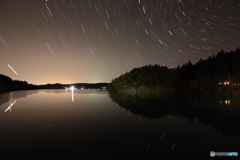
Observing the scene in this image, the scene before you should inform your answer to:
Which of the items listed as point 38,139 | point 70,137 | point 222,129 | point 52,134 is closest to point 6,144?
point 38,139

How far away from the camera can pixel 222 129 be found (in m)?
8.25

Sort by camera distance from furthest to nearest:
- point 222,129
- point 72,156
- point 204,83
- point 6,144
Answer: point 204,83 → point 222,129 → point 6,144 → point 72,156

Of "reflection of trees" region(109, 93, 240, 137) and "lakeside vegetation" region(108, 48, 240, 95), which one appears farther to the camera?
"lakeside vegetation" region(108, 48, 240, 95)

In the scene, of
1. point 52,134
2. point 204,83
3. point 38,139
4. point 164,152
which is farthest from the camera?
point 204,83

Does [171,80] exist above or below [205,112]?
above

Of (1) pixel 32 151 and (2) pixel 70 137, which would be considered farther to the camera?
(2) pixel 70 137

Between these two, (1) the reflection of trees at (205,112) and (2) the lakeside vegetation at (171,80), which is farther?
(2) the lakeside vegetation at (171,80)

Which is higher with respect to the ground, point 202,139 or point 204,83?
point 204,83

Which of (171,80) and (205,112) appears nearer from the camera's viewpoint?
(205,112)

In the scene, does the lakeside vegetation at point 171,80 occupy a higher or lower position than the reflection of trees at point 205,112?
higher

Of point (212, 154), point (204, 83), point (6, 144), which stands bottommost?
point (212, 154)

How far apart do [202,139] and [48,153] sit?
618 cm

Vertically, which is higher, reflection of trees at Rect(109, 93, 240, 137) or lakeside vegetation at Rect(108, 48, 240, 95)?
lakeside vegetation at Rect(108, 48, 240, 95)

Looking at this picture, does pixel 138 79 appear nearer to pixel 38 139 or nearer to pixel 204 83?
pixel 204 83
